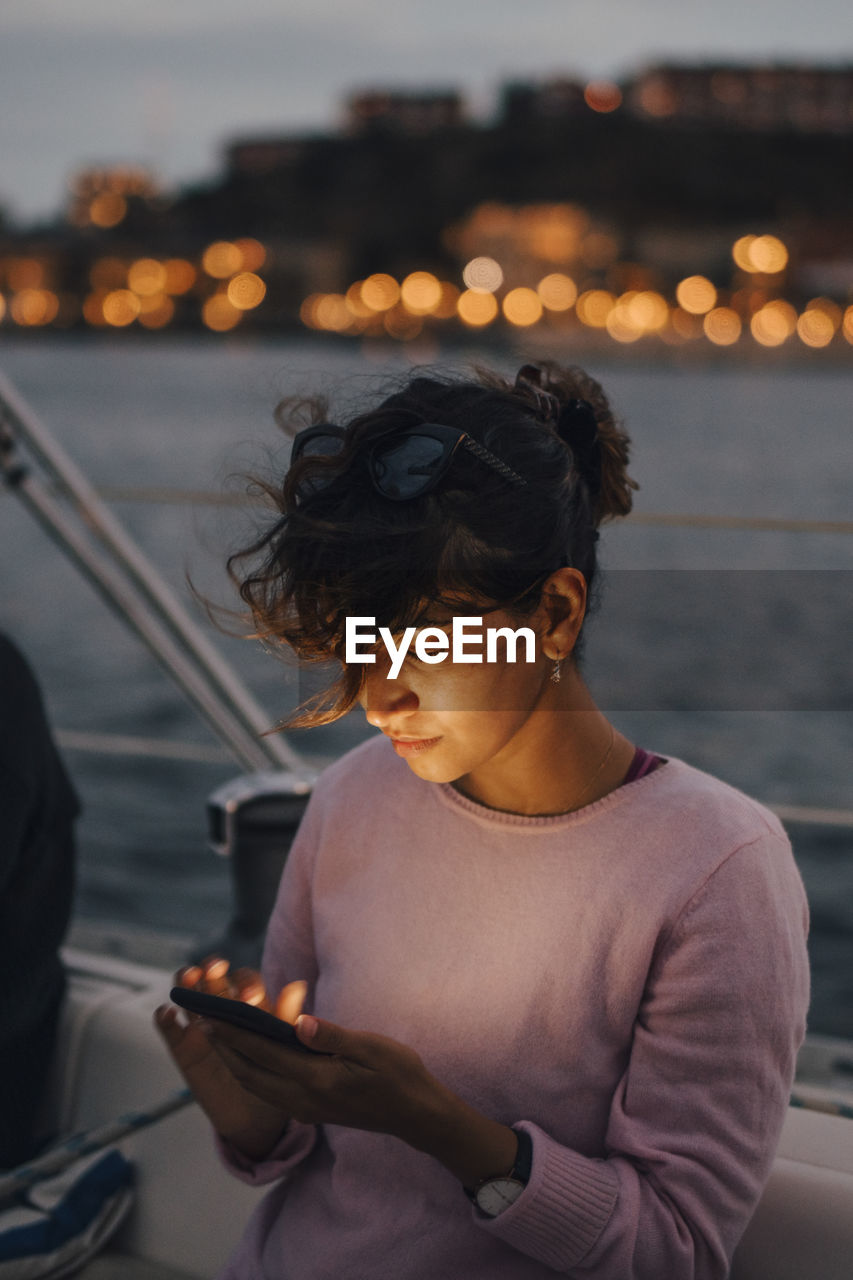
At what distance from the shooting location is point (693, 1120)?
75 cm

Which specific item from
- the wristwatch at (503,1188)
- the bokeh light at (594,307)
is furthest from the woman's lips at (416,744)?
the bokeh light at (594,307)

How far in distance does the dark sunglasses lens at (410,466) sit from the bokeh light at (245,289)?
36.8 m

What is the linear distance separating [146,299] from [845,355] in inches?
951

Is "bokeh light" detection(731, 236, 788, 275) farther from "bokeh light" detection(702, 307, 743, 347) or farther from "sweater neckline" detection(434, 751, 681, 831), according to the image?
"sweater neckline" detection(434, 751, 681, 831)

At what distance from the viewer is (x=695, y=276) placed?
5053 centimetres

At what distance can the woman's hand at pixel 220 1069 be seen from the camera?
818 mm

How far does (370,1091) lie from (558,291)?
4372cm

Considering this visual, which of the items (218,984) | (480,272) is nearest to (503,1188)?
(218,984)

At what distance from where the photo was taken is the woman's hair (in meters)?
0.74

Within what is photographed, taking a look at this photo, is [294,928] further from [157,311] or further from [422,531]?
[157,311]

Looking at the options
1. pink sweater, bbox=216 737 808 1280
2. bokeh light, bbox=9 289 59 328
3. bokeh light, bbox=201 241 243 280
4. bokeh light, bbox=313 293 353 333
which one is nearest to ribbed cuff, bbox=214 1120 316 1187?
pink sweater, bbox=216 737 808 1280

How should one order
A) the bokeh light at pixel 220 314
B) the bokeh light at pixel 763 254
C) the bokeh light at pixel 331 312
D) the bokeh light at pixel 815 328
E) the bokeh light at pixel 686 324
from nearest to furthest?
the bokeh light at pixel 763 254, the bokeh light at pixel 815 328, the bokeh light at pixel 331 312, the bokeh light at pixel 686 324, the bokeh light at pixel 220 314

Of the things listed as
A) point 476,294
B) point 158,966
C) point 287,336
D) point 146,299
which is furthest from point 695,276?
point 158,966

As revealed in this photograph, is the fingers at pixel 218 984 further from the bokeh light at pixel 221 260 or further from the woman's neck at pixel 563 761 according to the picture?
the bokeh light at pixel 221 260
